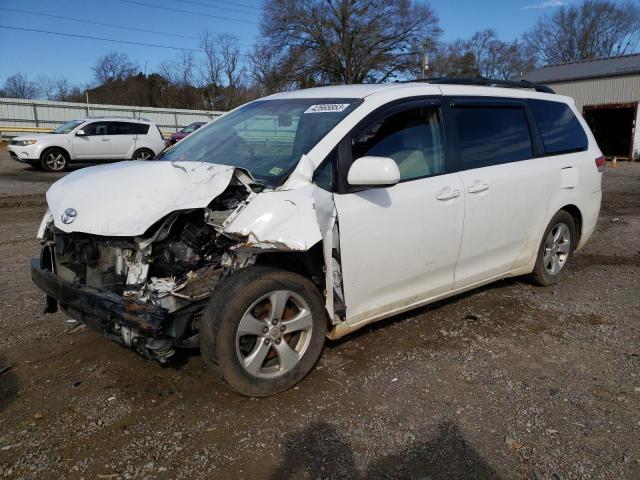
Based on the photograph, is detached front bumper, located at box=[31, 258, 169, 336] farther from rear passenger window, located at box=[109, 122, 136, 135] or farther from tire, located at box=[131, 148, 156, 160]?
tire, located at box=[131, 148, 156, 160]

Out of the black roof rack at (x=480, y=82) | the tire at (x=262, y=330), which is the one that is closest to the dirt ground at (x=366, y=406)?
the tire at (x=262, y=330)

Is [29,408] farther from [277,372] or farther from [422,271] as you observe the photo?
[422,271]

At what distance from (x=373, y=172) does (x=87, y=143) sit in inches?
649

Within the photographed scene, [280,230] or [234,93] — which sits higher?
[234,93]

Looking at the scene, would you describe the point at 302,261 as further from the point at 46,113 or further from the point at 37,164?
the point at 46,113

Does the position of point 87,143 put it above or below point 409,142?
above

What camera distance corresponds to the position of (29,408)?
309 centimetres

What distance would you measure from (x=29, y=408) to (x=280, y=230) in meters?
1.82

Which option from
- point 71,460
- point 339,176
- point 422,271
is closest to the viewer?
point 71,460

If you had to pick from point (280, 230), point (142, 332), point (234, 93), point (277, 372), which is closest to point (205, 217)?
point (280, 230)

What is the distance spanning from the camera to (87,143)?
57.0ft

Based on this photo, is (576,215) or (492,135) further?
(576,215)

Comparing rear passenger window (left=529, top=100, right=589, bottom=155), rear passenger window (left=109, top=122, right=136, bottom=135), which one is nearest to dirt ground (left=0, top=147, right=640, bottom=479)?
rear passenger window (left=529, top=100, right=589, bottom=155)

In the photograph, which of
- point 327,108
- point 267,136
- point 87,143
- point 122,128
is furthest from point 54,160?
point 327,108
